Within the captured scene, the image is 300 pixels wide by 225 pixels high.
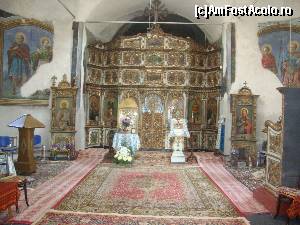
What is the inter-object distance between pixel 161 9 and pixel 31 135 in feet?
26.4

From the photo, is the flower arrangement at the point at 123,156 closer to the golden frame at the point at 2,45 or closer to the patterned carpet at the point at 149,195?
the patterned carpet at the point at 149,195

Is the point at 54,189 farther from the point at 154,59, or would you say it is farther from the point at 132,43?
the point at 132,43

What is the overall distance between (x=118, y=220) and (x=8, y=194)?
164 centimetres

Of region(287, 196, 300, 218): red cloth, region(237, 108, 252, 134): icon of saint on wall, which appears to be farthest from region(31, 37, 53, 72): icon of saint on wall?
region(287, 196, 300, 218): red cloth

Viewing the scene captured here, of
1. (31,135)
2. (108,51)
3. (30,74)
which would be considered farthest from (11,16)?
(31,135)

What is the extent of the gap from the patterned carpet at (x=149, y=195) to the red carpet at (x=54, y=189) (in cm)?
22

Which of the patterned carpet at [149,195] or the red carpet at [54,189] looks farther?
the patterned carpet at [149,195]

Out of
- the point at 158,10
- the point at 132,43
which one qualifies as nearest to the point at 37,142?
the point at 132,43

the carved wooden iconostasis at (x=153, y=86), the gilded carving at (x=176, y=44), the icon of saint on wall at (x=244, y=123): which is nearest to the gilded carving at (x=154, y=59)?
the carved wooden iconostasis at (x=153, y=86)

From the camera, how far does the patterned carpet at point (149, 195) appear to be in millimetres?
6223

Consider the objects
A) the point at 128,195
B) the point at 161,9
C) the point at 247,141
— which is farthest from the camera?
the point at 161,9

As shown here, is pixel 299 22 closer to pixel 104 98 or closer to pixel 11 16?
pixel 104 98

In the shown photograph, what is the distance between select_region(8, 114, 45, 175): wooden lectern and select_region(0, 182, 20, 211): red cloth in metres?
3.73

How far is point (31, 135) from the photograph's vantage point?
9602 millimetres
